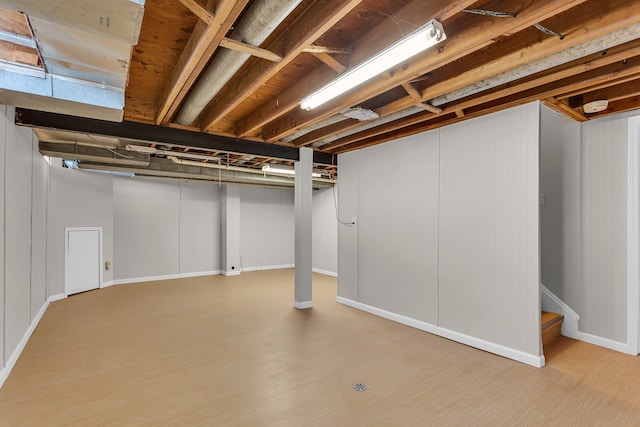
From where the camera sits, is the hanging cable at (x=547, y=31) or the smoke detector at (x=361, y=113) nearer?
the hanging cable at (x=547, y=31)

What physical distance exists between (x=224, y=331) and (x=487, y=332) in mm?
3099

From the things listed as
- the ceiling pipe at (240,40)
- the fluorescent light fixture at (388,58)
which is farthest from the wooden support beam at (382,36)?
the ceiling pipe at (240,40)

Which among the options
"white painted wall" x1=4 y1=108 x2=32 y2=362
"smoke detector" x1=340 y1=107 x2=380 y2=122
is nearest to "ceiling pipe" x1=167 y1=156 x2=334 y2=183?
"white painted wall" x1=4 y1=108 x2=32 y2=362

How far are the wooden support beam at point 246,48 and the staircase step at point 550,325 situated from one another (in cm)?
369

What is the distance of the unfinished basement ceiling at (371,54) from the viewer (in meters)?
1.83

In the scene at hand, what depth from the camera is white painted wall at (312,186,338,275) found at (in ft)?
26.9

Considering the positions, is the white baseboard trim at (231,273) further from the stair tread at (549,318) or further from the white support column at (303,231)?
the stair tread at (549,318)

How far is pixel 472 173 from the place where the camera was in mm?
3584

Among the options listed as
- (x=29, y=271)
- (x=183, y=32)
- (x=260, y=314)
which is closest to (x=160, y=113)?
(x=183, y=32)

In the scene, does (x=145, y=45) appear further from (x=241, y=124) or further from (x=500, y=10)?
(x=500, y=10)

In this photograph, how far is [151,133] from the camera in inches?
149

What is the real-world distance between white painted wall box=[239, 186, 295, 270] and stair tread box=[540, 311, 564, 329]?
22.3ft

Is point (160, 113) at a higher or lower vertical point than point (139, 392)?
higher

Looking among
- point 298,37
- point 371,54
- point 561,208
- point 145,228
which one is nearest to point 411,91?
point 371,54
